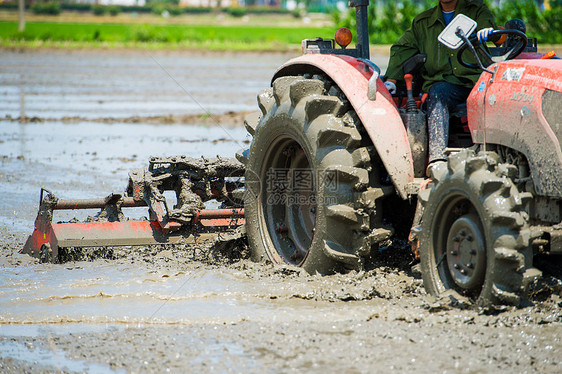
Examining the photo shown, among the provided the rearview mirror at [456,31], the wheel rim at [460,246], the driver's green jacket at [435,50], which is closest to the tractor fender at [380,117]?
the driver's green jacket at [435,50]

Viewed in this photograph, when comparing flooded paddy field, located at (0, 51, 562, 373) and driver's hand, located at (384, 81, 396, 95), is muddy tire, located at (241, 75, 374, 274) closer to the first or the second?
flooded paddy field, located at (0, 51, 562, 373)

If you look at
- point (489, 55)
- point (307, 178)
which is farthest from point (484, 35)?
point (307, 178)

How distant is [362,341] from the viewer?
3848mm

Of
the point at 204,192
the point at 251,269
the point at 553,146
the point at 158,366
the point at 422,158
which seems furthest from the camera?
the point at 204,192

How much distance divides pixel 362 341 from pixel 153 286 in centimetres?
171

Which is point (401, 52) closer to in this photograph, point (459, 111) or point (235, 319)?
point (459, 111)

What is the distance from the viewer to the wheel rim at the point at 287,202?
5.39m

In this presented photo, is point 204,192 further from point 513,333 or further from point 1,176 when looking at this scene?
point 1,176

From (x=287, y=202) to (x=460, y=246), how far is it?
1682mm

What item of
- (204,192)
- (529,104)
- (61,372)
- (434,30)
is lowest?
(61,372)

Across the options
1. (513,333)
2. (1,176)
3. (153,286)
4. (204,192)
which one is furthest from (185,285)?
(1,176)

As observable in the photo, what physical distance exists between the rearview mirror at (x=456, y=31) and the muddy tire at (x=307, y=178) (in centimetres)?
81

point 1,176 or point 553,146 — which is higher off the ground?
point 553,146

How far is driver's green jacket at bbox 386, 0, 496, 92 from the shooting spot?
490 cm
